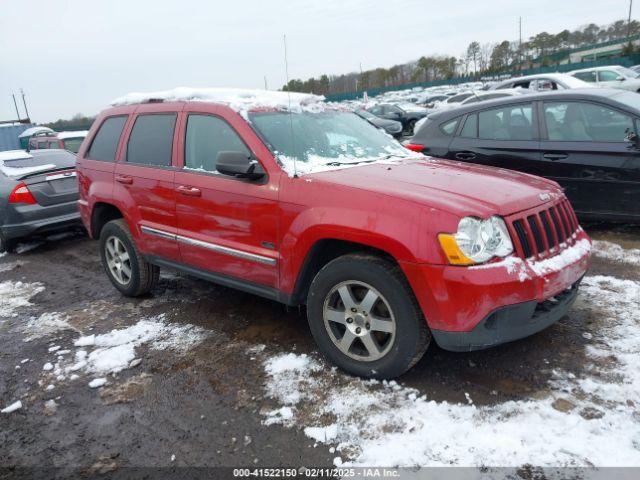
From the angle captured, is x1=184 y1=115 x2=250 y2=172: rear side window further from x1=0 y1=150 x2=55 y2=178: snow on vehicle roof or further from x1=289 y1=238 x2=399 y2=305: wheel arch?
x1=0 y1=150 x2=55 y2=178: snow on vehicle roof

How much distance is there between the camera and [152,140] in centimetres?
441

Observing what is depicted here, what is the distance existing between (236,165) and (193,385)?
150cm

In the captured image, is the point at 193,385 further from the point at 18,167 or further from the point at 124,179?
the point at 18,167

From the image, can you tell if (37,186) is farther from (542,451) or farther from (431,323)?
(542,451)

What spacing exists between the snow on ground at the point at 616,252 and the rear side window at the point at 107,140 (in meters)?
4.92

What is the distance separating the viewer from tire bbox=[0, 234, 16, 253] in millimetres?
7215

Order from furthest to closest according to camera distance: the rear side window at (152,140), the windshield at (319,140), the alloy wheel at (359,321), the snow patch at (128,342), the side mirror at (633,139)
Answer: the side mirror at (633,139) < the rear side window at (152,140) < the snow patch at (128,342) < the windshield at (319,140) < the alloy wheel at (359,321)

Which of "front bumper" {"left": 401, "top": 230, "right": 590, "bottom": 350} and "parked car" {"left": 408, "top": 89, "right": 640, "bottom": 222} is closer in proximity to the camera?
"front bumper" {"left": 401, "top": 230, "right": 590, "bottom": 350}

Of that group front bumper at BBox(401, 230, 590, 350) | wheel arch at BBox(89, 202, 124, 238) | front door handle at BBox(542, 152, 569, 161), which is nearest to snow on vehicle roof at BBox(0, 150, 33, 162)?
wheel arch at BBox(89, 202, 124, 238)

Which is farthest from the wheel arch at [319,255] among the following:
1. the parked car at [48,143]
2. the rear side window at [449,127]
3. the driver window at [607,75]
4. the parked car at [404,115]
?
the driver window at [607,75]

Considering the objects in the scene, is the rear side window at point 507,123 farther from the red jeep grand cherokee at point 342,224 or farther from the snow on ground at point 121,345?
the snow on ground at point 121,345

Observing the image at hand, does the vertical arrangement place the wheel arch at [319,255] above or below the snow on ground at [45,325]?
above

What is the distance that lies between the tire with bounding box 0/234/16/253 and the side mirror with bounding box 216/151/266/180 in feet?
17.7

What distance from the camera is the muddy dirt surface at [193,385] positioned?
270 centimetres
